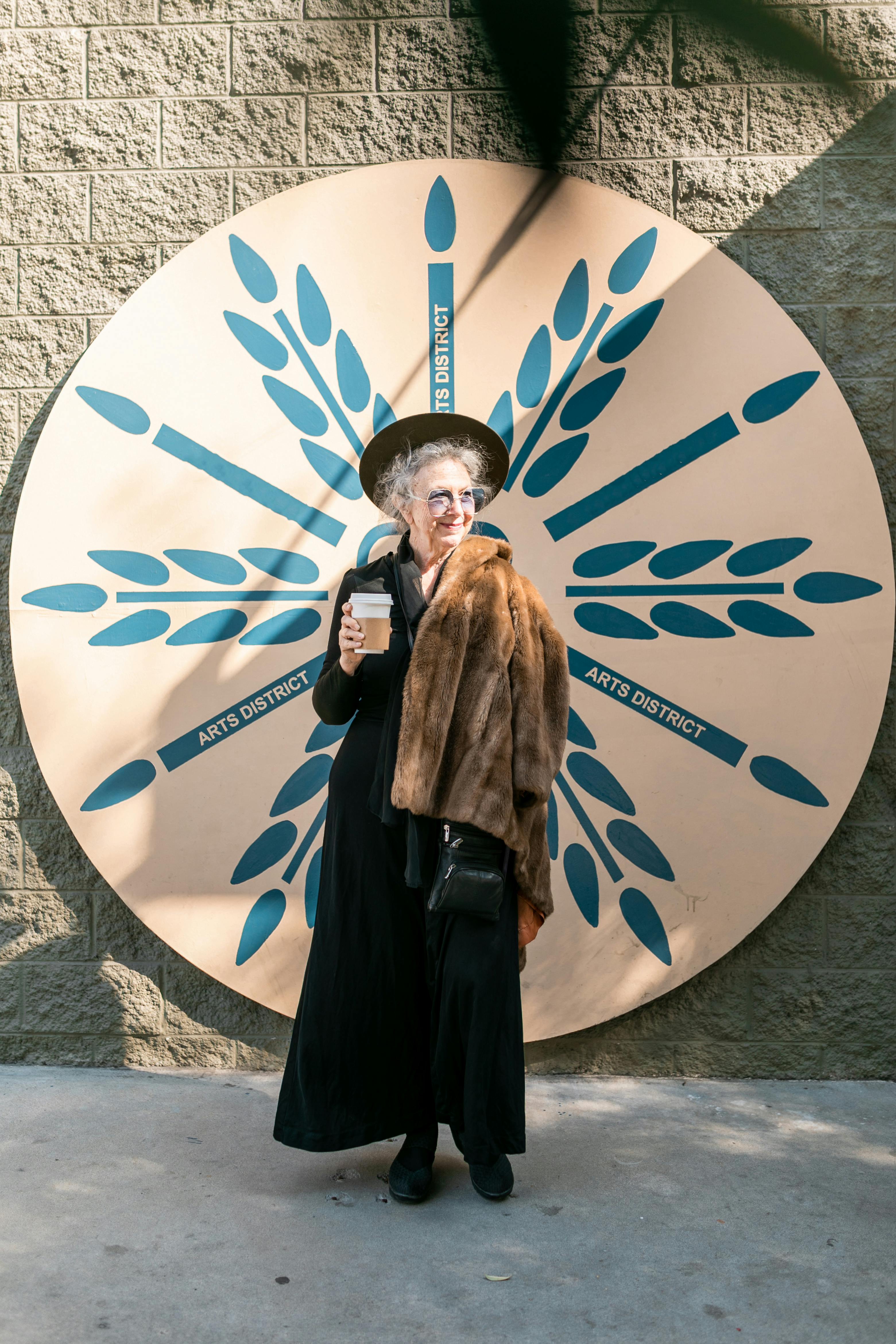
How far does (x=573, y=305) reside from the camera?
3020 mm

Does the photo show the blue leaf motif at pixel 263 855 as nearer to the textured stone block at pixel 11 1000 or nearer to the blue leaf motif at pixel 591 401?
the textured stone block at pixel 11 1000

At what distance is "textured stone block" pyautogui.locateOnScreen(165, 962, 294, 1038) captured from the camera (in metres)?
3.15

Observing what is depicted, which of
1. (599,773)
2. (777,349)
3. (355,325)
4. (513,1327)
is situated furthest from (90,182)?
(513,1327)

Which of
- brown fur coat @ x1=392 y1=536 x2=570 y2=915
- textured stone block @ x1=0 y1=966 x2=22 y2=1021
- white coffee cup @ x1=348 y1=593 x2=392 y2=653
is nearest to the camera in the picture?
white coffee cup @ x1=348 y1=593 x2=392 y2=653

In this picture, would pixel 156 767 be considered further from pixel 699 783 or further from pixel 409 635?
pixel 699 783

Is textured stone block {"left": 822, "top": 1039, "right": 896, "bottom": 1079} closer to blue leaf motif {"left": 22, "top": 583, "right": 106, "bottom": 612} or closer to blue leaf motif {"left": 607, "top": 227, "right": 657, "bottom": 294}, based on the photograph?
blue leaf motif {"left": 607, "top": 227, "right": 657, "bottom": 294}

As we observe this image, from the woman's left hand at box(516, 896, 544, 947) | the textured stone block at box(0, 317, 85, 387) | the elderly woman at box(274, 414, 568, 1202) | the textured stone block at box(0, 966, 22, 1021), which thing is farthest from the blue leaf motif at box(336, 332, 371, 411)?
the textured stone block at box(0, 966, 22, 1021)

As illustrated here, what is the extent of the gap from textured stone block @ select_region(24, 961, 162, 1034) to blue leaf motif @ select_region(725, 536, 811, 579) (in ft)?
7.03

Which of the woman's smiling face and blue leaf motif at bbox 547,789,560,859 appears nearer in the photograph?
the woman's smiling face

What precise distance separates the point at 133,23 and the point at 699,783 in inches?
112

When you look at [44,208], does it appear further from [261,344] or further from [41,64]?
[261,344]

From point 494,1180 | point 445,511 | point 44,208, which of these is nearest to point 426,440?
point 445,511

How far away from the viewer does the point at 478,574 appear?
2229 millimetres

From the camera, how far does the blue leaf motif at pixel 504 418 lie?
302cm
